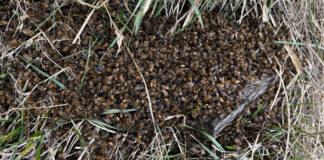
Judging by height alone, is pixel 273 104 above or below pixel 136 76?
below

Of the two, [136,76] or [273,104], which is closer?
[136,76]

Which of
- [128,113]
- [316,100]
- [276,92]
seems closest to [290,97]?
[276,92]

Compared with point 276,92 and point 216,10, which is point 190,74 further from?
point 276,92
